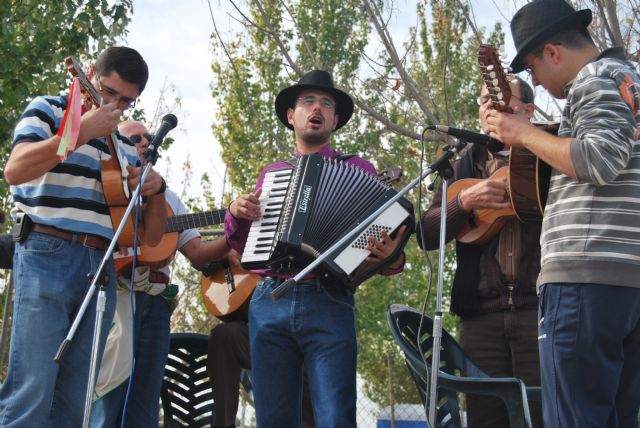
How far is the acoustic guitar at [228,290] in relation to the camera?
552 centimetres

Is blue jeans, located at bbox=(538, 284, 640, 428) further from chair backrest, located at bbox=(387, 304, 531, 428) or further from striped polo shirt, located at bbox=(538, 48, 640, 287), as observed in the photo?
chair backrest, located at bbox=(387, 304, 531, 428)

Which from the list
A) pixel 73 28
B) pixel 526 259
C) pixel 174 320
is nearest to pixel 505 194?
pixel 526 259

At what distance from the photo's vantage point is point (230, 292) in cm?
558

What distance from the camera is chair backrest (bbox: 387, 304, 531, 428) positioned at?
3.62 m

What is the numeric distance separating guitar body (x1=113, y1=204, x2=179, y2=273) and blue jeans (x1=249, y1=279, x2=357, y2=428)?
1113 mm

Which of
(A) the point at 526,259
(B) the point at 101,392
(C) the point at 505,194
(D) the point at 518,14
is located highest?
(D) the point at 518,14

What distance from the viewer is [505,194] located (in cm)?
404

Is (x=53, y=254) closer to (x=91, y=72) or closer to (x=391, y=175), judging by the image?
(x=91, y=72)

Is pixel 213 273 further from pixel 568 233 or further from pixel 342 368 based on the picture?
pixel 568 233

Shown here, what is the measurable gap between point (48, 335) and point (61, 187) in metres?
0.68

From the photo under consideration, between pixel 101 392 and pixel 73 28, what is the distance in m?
3.97

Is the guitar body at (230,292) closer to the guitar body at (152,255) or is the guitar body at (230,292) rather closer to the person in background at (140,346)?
the person in background at (140,346)

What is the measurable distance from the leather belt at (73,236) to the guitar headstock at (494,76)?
1.88 m

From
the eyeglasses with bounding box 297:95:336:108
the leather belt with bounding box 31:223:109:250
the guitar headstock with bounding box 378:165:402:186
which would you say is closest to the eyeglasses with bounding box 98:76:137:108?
the leather belt with bounding box 31:223:109:250
